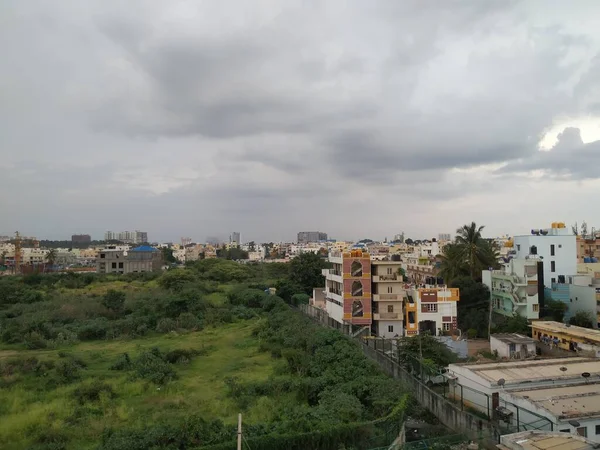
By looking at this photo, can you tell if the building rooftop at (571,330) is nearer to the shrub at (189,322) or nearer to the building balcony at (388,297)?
the building balcony at (388,297)

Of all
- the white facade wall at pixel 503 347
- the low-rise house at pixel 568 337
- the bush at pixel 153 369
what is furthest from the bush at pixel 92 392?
the low-rise house at pixel 568 337

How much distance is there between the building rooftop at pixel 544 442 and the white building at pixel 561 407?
11.5ft

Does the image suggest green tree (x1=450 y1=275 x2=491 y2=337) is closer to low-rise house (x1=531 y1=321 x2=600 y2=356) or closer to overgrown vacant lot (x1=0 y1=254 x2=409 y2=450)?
low-rise house (x1=531 y1=321 x2=600 y2=356)

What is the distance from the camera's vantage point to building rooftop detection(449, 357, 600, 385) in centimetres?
1614

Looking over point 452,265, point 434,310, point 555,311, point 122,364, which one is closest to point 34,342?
point 122,364

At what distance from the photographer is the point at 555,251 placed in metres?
36.4

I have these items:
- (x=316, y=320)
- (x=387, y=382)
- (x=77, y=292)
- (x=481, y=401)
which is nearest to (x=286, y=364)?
(x=387, y=382)

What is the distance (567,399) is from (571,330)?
1273 cm

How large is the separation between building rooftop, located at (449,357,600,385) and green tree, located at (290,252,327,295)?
27611 mm

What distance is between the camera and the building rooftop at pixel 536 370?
53.0 ft

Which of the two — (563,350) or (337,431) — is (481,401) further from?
(563,350)

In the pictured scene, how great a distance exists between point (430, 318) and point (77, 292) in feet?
113

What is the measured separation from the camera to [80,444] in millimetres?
13375

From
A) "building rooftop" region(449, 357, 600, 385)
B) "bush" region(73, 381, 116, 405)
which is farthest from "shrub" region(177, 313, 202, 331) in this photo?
"building rooftop" region(449, 357, 600, 385)
